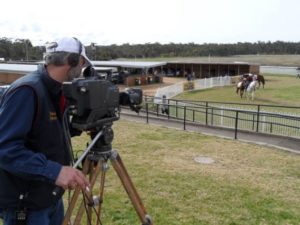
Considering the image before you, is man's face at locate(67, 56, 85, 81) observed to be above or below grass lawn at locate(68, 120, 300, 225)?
above

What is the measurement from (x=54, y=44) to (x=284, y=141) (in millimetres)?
10596

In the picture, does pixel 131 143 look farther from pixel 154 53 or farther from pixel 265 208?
pixel 154 53

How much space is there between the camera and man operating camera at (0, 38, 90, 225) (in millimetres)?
2252

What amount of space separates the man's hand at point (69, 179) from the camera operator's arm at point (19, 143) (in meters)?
0.01

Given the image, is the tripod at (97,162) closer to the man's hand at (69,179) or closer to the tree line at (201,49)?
the man's hand at (69,179)

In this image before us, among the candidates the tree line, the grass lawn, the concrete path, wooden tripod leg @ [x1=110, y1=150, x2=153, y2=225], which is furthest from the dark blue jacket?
the tree line

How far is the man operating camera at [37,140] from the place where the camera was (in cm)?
225

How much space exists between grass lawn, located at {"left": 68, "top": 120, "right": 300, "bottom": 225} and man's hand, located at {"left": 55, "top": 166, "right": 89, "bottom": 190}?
2.80 meters

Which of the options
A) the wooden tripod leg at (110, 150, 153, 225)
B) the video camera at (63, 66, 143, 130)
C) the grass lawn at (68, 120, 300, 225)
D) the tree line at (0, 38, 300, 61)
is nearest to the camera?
the video camera at (63, 66, 143, 130)

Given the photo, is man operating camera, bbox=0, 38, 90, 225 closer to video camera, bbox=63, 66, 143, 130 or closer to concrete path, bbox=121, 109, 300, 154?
video camera, bbox=63, 66, 143, 130

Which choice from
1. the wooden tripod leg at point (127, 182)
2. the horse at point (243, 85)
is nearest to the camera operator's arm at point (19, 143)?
the wooden tripod leg at point (127, 182)

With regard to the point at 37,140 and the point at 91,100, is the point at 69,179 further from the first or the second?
the point at 91,100

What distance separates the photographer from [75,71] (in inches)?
99.0

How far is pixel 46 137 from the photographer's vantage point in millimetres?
2500
